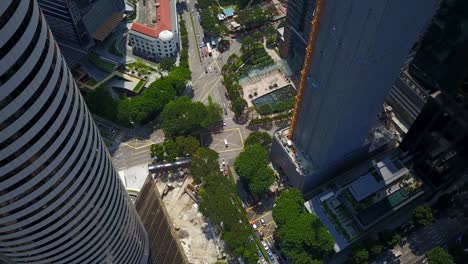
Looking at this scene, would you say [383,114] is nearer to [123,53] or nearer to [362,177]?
[362,177]

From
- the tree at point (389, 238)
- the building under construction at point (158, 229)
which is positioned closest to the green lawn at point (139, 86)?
the building under construction at point (158, 229)

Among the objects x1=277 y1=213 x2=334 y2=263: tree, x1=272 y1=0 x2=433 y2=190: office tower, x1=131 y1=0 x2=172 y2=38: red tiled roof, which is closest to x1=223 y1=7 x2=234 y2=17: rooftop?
x1=131 y1=0 x2=172 y2=38: red tiled roof

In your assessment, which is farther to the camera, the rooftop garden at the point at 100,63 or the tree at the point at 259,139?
the rooftop garden at the point at 100,63

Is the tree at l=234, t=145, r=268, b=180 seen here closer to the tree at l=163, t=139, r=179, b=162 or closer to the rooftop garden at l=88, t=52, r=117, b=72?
the tree at l=163, t=139, r=179, b=162

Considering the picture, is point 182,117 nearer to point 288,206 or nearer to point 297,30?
point 288,206

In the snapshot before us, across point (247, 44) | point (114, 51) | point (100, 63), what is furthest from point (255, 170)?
point (114, 51)

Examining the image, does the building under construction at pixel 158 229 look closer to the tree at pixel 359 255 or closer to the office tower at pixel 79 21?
the tree at pixel 359 255
